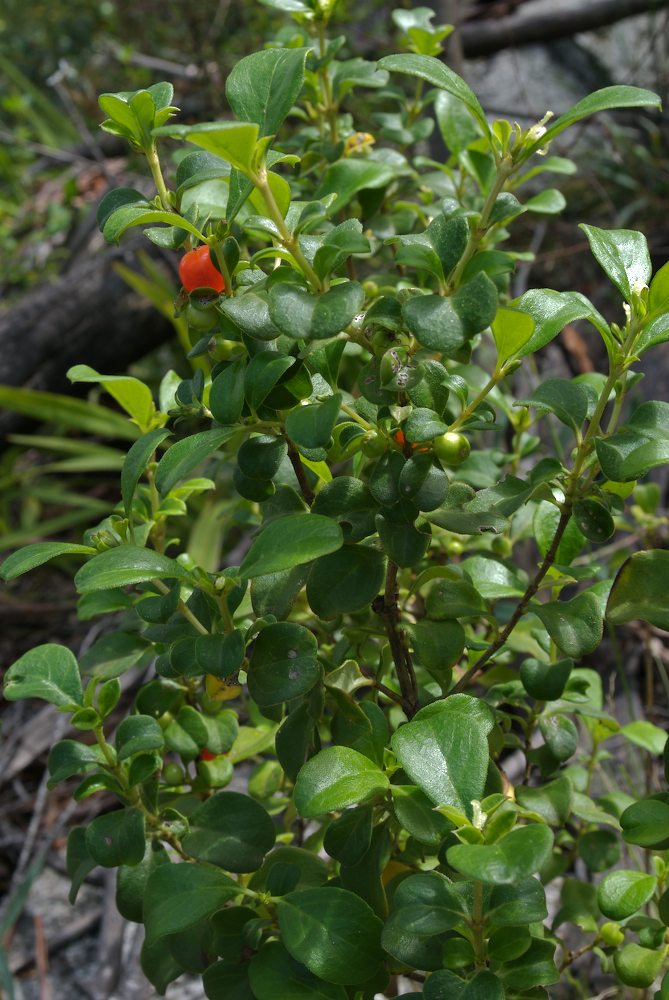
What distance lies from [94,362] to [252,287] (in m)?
2.17

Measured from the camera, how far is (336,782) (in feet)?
1.93

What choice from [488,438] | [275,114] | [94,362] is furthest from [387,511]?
[94,362]

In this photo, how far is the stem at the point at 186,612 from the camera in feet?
2.35

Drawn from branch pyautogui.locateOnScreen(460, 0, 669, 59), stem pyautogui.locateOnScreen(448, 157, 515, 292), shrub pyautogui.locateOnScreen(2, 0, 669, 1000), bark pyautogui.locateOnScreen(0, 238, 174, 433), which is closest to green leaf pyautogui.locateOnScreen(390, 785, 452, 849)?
shrub pyautogui.locateOnScreen(2, 0, 669, 1000)

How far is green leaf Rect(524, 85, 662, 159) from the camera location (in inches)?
22.0

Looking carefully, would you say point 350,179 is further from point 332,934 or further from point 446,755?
point 332,934

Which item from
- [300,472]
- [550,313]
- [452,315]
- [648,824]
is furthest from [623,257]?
[648,824]

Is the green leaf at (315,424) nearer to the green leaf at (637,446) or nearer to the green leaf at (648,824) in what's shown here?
the green leaf at (637,446)

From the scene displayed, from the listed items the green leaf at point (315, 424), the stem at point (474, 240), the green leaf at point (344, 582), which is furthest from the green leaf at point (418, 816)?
the stem at point (474, 240)

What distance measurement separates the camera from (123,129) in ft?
2.11

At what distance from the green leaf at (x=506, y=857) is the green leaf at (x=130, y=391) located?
0.46 meters

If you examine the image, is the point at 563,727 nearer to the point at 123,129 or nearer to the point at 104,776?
the point at 104,776

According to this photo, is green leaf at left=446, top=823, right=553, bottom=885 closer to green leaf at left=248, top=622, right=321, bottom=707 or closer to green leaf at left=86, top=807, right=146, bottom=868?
green leaf at left=248, top=622, right=321, bottom=707

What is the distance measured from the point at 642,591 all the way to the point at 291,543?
0.90 feet
